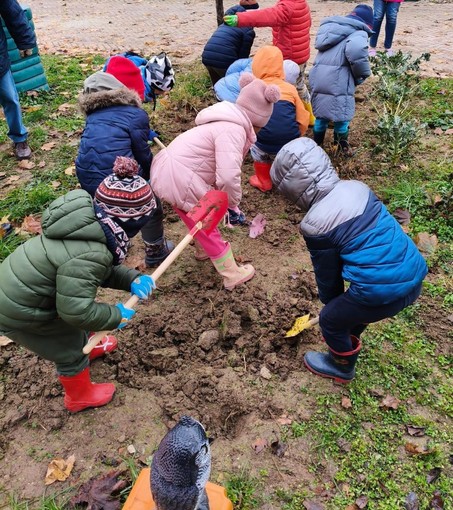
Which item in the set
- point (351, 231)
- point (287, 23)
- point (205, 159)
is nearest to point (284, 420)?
point (351, 231)

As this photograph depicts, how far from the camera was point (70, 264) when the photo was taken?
7.00ft

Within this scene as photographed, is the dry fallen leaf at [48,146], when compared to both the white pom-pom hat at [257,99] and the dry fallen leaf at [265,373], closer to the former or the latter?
the white pom-pom hat at [257,99]

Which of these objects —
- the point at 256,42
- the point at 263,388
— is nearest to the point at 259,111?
the point at 263,388

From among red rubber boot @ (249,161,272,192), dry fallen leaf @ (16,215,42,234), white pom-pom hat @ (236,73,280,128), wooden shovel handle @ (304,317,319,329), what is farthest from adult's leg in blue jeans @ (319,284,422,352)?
Answer: dry fallen leaf @ (16,215,42,234)

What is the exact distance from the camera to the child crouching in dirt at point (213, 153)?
3156 millimetres

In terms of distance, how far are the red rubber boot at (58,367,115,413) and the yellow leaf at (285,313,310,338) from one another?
1.21m

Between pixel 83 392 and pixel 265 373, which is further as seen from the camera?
pixel 265 373

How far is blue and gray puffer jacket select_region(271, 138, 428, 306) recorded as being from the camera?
2365 millimetres

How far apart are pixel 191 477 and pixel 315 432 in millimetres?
1419

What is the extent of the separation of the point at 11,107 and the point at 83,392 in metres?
3.77

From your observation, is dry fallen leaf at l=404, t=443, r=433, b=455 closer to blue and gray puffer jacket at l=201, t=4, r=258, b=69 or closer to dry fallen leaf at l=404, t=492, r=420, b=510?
dry fallen leaf at l=404, t=492, r=420, b=510

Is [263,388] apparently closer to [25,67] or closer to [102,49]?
[25,67]

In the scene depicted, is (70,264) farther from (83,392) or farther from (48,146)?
(48,146)

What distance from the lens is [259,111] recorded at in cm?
334
